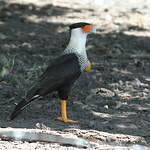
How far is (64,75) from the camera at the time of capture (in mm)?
7133

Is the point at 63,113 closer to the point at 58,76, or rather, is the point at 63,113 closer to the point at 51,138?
the point at 58,76

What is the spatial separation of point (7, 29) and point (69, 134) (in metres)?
6.18

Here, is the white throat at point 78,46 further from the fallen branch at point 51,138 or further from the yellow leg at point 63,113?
the fallen branch at point 51,138

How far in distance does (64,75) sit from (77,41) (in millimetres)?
566

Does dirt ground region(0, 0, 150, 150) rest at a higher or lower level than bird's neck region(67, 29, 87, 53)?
lower

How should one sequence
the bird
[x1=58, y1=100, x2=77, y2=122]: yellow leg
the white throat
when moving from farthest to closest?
the white throat < [x1=58, y1=100, x2=77, y2=122]: yellow leg < the bird

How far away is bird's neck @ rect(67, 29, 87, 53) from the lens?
7426 mm

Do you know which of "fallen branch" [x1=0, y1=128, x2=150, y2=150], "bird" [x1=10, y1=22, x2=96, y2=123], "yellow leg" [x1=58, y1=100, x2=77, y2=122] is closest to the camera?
"fallen branch" [x1=0, y1=128, x2=150, y2=150]

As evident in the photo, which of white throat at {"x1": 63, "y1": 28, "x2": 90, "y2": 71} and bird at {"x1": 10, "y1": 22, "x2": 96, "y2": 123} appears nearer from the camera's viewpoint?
bird at {"x1": 10, "y1": 22, "x2": 96, "y2": 123}

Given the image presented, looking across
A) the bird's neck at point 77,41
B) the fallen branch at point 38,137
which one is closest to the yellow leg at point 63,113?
the bird's neck at point 77,41

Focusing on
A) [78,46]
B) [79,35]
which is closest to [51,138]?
[78,46]

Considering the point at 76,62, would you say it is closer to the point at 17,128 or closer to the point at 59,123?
the point at 59,123

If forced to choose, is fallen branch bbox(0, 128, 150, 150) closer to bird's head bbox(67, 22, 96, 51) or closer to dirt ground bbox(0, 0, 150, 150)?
dirt ground bbox(0, 0, 150, 150)

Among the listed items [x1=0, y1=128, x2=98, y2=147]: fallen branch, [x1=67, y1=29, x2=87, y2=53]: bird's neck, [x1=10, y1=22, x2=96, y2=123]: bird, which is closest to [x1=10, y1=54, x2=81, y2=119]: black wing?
[x1=10, y1=22, x2=96, y2=123]: bird
